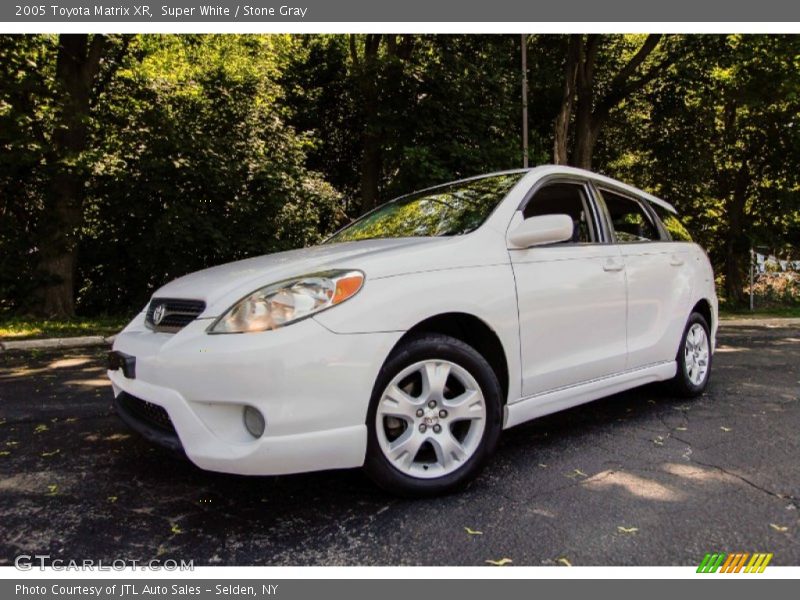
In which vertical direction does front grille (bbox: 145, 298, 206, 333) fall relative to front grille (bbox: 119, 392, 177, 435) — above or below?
above

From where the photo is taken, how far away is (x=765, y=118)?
15773 millimetres

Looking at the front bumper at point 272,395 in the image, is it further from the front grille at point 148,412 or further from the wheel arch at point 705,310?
the wheel arch at point 705,310

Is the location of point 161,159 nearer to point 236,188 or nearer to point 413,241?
point 236,188

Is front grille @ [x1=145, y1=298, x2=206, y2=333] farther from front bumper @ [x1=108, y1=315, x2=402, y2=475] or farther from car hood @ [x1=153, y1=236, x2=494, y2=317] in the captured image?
front bumper @ [x1=108, y1=315, x2=402, y2=475]

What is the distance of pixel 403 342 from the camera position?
8.54 feet

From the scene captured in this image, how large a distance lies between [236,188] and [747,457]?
10.3m

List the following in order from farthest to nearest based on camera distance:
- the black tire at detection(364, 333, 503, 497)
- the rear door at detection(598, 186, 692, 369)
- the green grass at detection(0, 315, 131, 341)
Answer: the green grass at detection(0, 315, 131, 341)
the rear door at detection(598, 186, 692, 369)
the black tire at detection(364, 333, 503, 497)

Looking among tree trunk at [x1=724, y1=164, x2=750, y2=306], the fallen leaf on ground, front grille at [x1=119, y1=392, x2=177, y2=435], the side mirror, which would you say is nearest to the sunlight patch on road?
the fallen leaf on ground

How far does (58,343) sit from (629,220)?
7050 mm

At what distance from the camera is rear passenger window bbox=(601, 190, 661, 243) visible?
4.00 metres

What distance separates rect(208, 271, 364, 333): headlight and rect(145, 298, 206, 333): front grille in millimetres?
220

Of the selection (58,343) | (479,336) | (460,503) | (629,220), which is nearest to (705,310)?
(629,220)

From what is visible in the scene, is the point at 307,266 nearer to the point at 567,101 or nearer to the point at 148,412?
the point at 148,412

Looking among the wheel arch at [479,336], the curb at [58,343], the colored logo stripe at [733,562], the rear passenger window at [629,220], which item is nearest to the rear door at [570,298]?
the wheel arch at [479,336]
